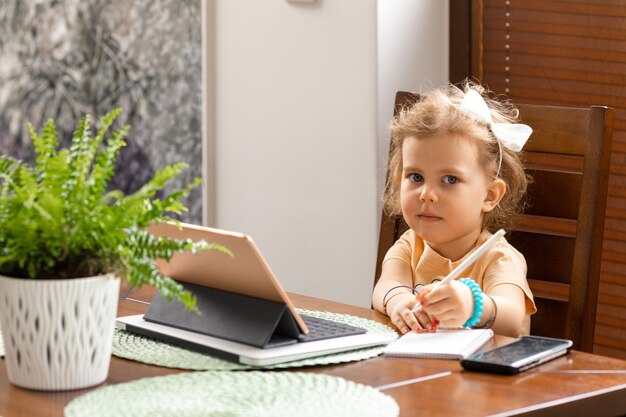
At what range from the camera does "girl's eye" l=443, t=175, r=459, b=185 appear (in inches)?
75.9

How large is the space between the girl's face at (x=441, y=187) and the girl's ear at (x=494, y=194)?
3 centimetres

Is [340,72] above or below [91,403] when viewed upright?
above

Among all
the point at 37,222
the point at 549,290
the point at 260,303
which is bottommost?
the point at 549,290

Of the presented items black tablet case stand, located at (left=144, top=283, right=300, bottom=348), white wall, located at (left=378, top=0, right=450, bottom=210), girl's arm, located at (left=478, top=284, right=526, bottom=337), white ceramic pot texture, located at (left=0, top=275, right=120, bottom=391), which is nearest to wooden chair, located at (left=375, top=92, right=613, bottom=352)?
girl's arm, located at (left=478, top=284, right=526, bottom=337)

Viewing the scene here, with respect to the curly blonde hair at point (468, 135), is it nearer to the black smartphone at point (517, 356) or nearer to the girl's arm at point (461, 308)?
the girl's arm at point (461, 308)

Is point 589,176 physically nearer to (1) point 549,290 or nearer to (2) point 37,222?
(1) point 549,290

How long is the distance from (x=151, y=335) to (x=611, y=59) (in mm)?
1395

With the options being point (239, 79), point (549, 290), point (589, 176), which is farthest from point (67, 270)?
point (239, 79)

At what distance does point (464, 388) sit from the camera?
4.54ft

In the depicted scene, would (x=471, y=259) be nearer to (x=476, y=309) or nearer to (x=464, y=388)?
(x=476, y=309)

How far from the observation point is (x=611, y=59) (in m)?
2.62

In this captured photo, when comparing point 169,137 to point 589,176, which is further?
point 169,137

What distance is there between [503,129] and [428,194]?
19cm

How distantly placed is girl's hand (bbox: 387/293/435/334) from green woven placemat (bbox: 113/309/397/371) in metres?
0.03
